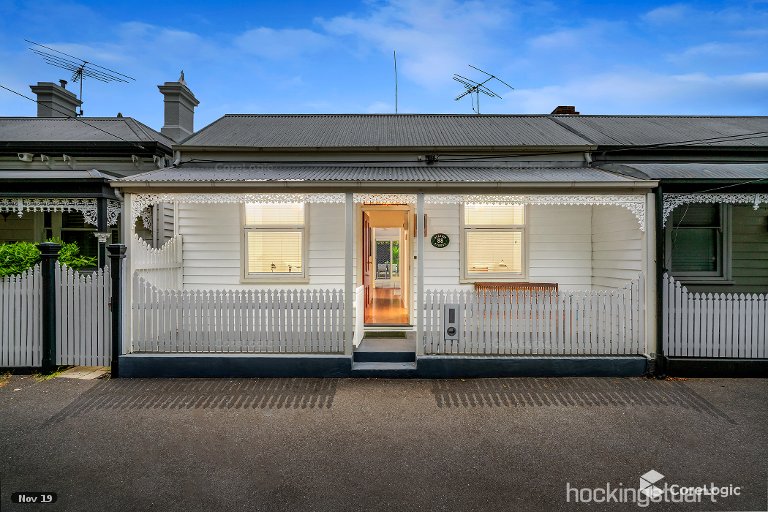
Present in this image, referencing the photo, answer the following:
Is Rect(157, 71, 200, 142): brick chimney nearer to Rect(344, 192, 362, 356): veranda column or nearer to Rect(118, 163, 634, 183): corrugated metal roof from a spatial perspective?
Rect(118, 163, 634, 183): corrugated metal roof

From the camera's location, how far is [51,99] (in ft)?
37.4

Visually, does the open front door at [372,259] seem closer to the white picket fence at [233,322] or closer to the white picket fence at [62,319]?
the white picket fence at [233,322]

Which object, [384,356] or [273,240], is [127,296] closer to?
[273,240]

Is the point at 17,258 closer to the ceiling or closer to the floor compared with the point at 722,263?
closer to the ceiling

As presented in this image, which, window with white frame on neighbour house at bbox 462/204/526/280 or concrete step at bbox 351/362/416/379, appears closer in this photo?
concrete step at bbox 351/362/416/379

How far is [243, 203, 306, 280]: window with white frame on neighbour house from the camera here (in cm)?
789

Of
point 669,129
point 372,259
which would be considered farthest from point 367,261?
point 669,129

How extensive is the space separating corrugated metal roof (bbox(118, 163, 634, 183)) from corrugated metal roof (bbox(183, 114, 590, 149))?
640mm

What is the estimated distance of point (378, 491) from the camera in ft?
10.4

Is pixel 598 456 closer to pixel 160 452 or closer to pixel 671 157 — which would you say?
pixel 160 452

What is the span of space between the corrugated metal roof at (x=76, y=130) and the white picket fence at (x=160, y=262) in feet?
10.9

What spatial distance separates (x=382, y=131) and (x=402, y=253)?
9.59ft

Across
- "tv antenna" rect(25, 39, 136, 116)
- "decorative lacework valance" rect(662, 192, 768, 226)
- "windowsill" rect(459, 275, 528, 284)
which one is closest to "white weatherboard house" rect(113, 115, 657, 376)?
"windowsill" rect(459, 275, 528, 284)

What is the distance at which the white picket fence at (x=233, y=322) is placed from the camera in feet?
19.5
